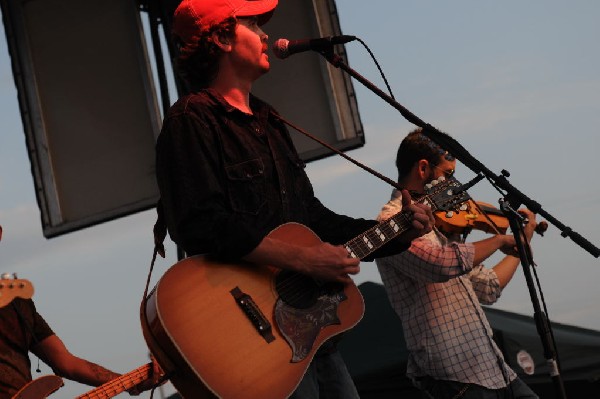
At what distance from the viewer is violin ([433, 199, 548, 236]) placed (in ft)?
14.2

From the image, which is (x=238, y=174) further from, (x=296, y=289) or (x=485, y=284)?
(x=485, y=284)

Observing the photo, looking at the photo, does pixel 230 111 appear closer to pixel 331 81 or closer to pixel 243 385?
pixel 243 385

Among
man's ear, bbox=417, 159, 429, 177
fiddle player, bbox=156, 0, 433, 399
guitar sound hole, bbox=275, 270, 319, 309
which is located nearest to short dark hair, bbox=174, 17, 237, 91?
fiddle player, bbox=156, 0, 433, 399

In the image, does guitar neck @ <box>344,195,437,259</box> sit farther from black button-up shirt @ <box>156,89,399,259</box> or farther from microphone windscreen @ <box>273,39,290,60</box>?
microphone windscreen @ <box>273,39,290,60</box>

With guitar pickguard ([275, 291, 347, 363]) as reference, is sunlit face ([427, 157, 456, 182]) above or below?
above

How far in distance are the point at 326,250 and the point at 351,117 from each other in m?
2.31

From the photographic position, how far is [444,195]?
3953 millimetres

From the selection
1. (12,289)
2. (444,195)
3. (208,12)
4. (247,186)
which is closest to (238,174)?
(247,186)

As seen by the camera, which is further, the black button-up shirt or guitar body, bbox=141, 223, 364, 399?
the black button-up shirt


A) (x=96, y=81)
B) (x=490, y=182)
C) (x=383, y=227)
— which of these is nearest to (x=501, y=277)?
(x=490, y=182)

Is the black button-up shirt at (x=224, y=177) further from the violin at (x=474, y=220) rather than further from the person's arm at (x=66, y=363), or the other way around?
the person's arm at (x=66, y=363)

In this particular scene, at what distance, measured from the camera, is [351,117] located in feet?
17.4

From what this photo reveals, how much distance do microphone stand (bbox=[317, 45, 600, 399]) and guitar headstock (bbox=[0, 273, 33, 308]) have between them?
1.62 meters

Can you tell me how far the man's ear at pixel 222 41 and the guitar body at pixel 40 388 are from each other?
1417 millimetres
